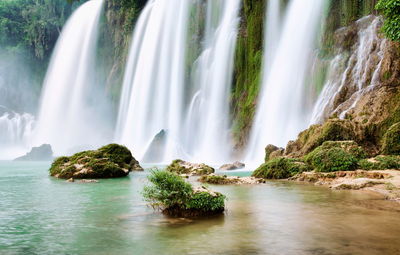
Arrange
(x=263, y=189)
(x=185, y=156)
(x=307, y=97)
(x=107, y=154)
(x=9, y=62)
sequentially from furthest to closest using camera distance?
(x=9, y=62)
(x=185, y=156)
(x=307, y=97)
(x=107, y=154)
(x=263, y=189)

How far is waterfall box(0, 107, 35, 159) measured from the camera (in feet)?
209

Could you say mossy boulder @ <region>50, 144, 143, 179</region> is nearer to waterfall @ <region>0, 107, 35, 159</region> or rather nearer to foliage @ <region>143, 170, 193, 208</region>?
foliage @ <region>143, 170, 193, 208</region>

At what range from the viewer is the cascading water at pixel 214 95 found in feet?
133

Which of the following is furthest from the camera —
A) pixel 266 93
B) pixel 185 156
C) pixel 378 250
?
pixel 185 156

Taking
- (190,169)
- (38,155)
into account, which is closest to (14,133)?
(38,155)

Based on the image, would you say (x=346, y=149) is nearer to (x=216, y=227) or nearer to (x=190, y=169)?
(x=190, y=169)

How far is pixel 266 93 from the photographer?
118 feet

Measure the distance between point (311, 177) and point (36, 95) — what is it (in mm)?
67679

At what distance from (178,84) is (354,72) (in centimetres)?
2415

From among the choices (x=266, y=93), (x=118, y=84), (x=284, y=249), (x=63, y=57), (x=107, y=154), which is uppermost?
(x=63, y=57)

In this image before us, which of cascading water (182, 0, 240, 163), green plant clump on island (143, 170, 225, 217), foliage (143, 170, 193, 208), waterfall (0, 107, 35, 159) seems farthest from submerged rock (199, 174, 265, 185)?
waterfall (0, 107, 35, 159)

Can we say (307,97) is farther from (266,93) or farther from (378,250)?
(378,250)

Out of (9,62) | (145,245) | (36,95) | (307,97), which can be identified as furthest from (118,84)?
(145,245)

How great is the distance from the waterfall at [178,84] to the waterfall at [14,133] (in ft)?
73.9
